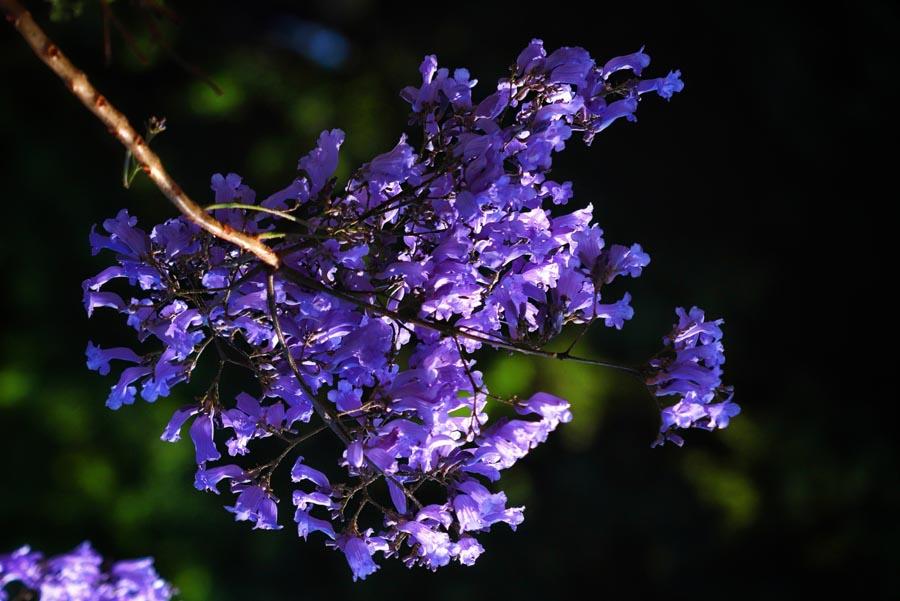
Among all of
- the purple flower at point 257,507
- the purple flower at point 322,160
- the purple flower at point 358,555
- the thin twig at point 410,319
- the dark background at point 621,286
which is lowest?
the purple flower at point 358,555

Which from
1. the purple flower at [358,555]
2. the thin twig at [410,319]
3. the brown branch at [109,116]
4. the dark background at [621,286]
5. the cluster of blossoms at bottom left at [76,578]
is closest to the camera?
the brown branch at [109,116]

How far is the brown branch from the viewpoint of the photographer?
1.80 feet

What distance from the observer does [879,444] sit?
2928 mm

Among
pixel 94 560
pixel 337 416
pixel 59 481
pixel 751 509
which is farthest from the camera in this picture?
pixel 751 509

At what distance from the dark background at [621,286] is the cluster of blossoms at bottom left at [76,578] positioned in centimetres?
143

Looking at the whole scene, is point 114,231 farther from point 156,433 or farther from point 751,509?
point 751,509

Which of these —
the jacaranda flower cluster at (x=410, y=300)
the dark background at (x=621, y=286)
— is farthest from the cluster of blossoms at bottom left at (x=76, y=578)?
the dark background at (x=621, y=286)

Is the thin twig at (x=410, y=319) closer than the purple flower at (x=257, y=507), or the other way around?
the thin twig at (x=410, y=319)

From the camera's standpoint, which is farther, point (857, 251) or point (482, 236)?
point (857, 251)

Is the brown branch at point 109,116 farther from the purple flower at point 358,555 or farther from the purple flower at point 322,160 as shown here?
the purple flower at point 358,555

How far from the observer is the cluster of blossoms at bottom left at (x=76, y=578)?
1.08 m

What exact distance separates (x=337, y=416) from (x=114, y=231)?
225 mm

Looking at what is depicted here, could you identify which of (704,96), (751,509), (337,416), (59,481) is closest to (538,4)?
(704,96)

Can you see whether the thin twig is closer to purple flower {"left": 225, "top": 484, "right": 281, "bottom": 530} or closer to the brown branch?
the brown branch
